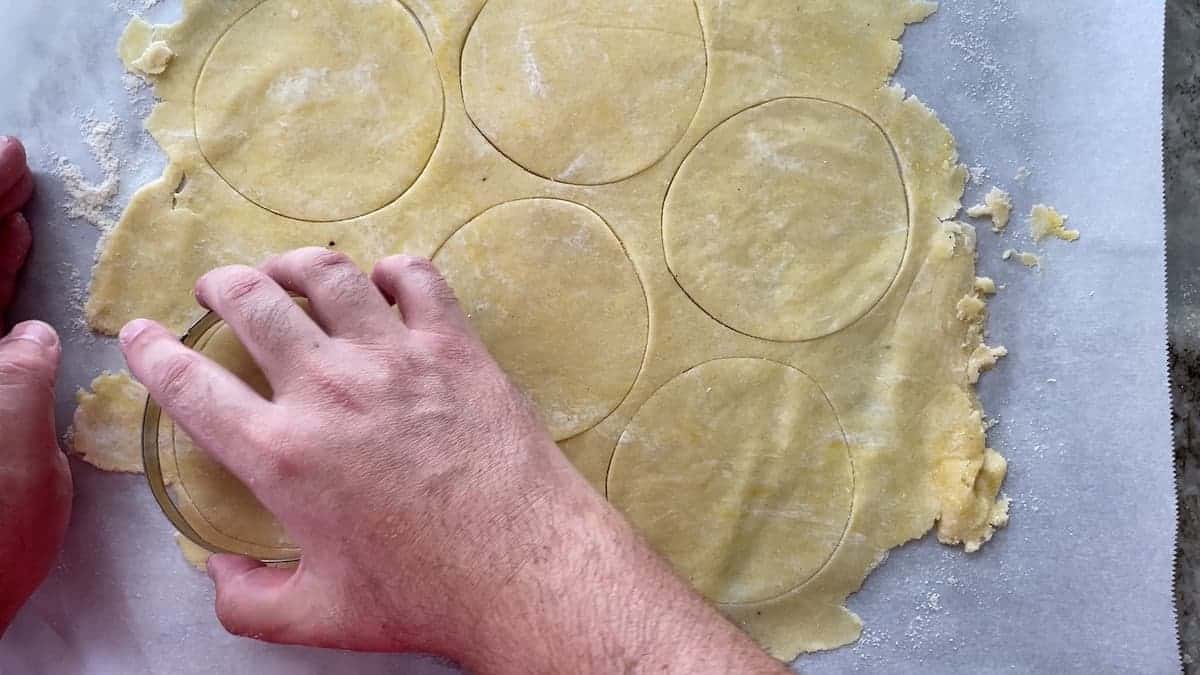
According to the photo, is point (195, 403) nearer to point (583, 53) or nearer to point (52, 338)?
point (52, 338)

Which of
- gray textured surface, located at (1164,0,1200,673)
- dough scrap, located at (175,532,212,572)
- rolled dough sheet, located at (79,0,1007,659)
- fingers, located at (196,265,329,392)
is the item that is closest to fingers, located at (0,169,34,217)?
rolled dough sheet, located at (79,0,1007,659)

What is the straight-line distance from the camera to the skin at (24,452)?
104 centimetres

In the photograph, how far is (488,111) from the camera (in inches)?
47.1

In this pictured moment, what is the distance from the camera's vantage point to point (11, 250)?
1.15m

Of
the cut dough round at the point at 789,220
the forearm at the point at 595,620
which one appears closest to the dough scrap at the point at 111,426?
the forearm at the point at 595,620

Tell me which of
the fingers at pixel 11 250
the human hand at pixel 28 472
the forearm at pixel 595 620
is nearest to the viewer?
the forearm at pixel 595 620

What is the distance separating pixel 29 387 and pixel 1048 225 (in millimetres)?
1313

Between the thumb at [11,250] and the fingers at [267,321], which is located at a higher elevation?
the fingers at [267,321]

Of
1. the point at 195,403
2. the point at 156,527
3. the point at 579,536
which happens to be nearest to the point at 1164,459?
the point at 579,536

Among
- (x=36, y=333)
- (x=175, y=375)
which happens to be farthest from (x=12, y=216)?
(x=175, y=375)

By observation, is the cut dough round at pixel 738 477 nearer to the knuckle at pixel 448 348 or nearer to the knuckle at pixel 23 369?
the knuckle at pixel 448 348

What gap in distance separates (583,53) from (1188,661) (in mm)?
1162

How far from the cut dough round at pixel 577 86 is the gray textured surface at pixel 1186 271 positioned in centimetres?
70

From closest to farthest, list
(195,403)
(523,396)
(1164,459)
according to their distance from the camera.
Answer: (195,403) < (523,396) < (1164,459)
